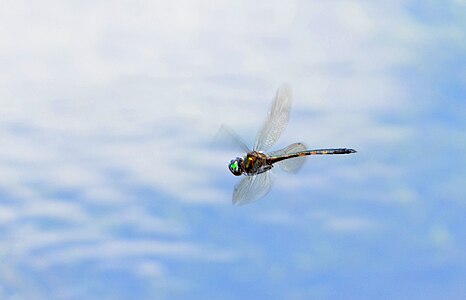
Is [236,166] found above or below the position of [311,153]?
below

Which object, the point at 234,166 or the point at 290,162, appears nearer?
the point at 234,166

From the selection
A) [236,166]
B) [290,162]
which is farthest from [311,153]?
[236,166]

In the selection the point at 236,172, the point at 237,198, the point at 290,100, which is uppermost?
the point at 290,100

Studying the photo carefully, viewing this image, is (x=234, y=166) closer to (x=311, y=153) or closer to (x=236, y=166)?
(x=236, y=166)

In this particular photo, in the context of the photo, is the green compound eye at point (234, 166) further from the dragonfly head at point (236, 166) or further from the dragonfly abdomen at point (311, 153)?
the dragonfly abdomen at point (311, 153)

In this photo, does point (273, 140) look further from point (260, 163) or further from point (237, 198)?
point (237, 198)

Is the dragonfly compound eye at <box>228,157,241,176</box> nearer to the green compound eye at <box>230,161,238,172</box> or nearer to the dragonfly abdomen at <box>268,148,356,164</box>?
the green compound eye at <box>230,161,238,172</box>

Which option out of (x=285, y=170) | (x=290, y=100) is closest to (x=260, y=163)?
(x=285, y=170)
